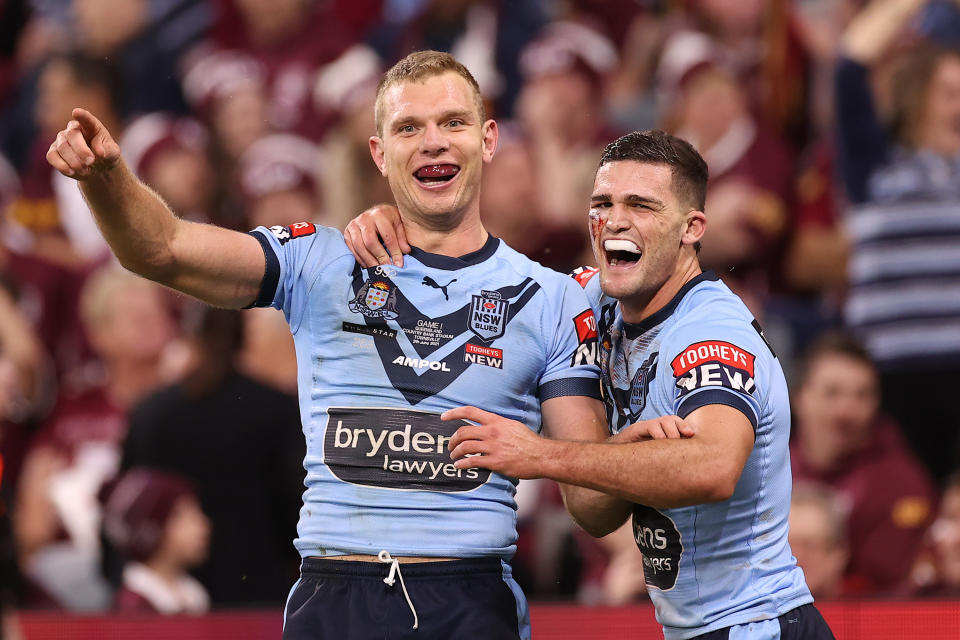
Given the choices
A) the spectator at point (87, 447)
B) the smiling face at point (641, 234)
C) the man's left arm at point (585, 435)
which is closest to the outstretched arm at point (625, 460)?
the man's left arm at point (585, 435)

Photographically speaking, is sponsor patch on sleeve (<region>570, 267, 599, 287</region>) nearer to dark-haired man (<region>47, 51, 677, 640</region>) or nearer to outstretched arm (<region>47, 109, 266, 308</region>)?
dark-haired man (<region>47, 51, 677, 640</region>)

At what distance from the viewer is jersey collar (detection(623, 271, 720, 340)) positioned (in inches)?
178

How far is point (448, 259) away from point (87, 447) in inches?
184

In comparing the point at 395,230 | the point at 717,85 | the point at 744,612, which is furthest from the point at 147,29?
the point at 744,612

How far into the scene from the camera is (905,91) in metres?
7.86

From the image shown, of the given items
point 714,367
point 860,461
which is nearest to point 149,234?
point 714,367

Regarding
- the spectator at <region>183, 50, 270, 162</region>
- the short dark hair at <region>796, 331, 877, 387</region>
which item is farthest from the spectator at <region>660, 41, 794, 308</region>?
the spectator at <region>183, 50, 270, 162</region>

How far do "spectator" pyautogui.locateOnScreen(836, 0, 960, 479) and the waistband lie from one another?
4169mm

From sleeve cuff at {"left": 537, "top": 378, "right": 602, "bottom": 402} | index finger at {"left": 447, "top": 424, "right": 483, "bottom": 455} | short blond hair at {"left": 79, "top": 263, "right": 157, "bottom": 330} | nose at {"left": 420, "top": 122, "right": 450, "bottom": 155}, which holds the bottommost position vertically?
index finger at {"left": 447, "top": 424, "right": 483, "bottom": 455}

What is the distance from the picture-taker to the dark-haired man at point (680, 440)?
4.00m

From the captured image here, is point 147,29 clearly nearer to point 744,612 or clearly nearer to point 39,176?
point 39,176

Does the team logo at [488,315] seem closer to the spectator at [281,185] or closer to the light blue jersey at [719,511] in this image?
the light blue jersey at [719,511]

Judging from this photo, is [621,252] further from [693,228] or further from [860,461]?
[860,461]

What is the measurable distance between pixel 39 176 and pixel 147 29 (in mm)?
1795
